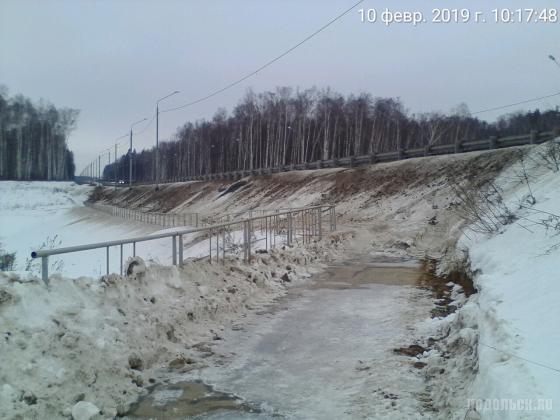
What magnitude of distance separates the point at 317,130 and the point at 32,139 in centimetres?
5493

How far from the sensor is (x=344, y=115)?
60781mm

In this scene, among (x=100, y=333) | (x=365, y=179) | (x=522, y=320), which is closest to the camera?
(x=522, y=320)

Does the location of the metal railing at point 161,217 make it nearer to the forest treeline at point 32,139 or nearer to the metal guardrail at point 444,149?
the metal guardrail at point 444,149

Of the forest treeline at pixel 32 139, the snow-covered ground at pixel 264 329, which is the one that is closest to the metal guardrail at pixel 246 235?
the snow-covered ground at pixel 264 329

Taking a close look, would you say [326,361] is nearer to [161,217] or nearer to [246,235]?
[246,235]

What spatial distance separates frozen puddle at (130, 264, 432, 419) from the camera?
441cm

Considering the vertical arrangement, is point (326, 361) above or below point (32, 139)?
below

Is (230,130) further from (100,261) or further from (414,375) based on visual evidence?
(414,375)

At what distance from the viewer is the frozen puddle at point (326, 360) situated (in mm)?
4410

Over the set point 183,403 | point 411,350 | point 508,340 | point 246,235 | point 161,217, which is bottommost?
point 183,403

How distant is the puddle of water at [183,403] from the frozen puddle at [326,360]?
96 millimetres

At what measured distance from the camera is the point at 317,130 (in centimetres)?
6238

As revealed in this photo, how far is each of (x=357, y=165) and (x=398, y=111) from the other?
41281 millimetres

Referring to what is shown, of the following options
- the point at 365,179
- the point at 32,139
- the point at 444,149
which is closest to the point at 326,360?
the point at 365,179
